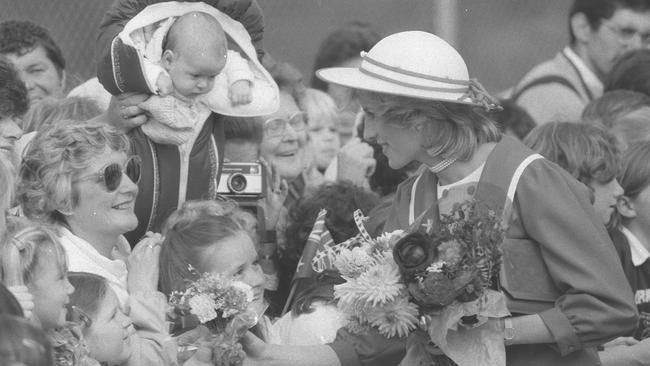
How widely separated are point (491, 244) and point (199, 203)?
137 centimetres

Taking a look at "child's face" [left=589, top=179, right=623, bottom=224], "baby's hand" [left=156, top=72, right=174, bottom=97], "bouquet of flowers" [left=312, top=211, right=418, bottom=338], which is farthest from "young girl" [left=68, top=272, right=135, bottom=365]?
"child's face" [left=589, top=179, right=623, bottom=224]

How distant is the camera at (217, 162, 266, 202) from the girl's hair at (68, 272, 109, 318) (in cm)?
166

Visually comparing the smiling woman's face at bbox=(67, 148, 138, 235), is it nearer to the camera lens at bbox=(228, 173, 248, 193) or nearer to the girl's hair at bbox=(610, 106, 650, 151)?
the camera lens at bbox=(228, 173, 248, 193)

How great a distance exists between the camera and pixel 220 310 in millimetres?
3984

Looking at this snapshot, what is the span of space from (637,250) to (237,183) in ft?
6.05

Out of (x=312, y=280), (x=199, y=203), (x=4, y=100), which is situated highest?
(x=4, y=100)

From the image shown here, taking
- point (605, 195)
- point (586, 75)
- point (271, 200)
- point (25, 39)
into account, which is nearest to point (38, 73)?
point (25, 39)

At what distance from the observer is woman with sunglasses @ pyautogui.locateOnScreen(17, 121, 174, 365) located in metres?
4.69

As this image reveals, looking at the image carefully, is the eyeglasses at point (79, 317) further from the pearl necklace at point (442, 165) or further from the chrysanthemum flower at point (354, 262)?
the pearl necklace at point (442, 165)

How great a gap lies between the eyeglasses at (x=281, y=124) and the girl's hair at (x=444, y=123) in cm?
204

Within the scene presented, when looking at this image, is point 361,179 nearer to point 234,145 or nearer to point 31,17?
point 234,145

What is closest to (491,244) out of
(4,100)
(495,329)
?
(495,329)

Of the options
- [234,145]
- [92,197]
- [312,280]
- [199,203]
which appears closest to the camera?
[92,197]

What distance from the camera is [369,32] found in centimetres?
878
